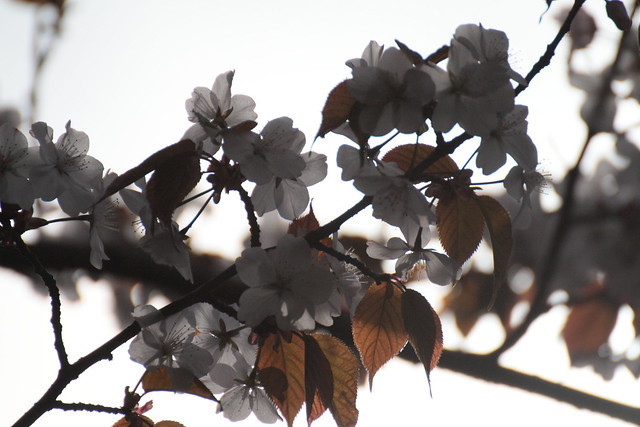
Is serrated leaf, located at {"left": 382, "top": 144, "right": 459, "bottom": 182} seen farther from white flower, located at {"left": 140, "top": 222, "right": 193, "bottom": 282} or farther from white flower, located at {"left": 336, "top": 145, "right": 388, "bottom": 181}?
white flower, located at {"left": 140, "top": 222, "right": 193, "bottom": 282}

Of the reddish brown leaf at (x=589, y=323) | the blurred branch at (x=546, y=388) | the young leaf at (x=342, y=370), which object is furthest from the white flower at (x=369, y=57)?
the reddish brown leaf at (x=589, y=323)

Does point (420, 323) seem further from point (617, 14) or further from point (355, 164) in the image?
point (617, 14)

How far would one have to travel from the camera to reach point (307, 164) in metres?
0.84

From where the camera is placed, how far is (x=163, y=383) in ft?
2.75

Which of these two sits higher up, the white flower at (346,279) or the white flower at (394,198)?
the white flower at (394,198)

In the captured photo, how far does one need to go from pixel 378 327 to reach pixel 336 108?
285 millimetres

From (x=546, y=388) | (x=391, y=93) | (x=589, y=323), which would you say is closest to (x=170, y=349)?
(x=391, y=93)

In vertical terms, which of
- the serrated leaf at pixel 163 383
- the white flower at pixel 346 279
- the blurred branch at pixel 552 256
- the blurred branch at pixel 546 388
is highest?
the white flower at pixel 346 279

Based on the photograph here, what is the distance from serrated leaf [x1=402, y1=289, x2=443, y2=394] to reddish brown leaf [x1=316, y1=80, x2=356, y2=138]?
225 mm

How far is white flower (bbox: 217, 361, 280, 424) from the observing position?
0.85 m

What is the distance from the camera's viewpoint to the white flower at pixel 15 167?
811 millimetres

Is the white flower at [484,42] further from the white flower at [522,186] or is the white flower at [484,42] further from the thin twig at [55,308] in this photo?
the thin twig at [55,308]

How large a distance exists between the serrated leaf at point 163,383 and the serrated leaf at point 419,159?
1.13ft

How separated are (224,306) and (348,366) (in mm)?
183
